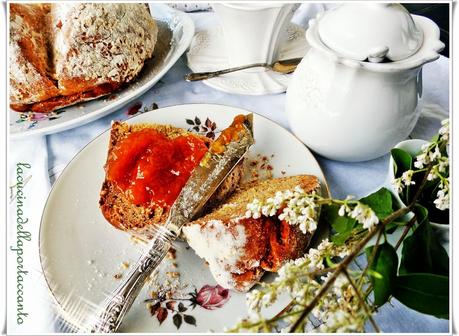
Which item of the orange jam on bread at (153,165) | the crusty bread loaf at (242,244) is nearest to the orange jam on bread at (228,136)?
the orange jam on bread at (153,165)

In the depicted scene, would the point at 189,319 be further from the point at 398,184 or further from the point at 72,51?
the point at 72,51

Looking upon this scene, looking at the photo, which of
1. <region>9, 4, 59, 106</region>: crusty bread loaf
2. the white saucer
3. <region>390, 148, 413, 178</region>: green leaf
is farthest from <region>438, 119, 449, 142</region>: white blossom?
<region>9, 4, 59, 106</region>: crusty bread loaf

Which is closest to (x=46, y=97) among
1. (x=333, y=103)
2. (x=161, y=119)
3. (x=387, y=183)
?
(x=161, y=119)

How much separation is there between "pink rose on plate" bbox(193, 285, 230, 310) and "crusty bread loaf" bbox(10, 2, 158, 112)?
2.17 ft

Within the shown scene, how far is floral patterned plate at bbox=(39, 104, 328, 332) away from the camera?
2.65ft

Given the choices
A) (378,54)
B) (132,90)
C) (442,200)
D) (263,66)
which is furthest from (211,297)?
(263,66)

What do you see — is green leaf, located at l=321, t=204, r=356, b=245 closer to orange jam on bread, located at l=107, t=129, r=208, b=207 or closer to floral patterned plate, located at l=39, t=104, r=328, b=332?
floral patterned plate, located at l=39, t=104, r=328, b=332

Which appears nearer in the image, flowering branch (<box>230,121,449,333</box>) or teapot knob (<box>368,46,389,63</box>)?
flowering branch (<box>230,121,449,333</box>)

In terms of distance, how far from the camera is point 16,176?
108 cm

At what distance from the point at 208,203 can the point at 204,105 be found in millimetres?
334

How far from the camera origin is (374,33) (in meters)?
0.83

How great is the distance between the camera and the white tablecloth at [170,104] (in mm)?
836

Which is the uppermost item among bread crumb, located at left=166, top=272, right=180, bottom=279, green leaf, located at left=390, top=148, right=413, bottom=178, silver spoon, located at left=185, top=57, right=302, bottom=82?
green leaf, located at left=390, top=148, right=413, bottom=178

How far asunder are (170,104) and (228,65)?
0.80 feet
